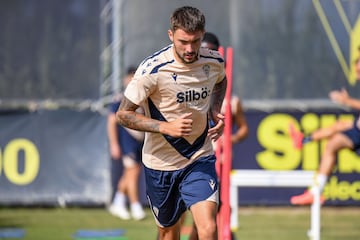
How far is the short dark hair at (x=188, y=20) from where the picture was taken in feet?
22.4

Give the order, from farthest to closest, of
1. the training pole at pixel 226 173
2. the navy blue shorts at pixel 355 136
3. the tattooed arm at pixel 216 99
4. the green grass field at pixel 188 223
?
1. the green grass field at pixel 188 223
2. the navy blue shorts at pixel 355 136
3. the training pole at pixel 226 173
4. the tattooed arm at pixel 216 99

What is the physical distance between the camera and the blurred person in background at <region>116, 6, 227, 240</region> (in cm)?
694

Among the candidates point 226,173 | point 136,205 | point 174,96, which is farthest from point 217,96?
point 136,205

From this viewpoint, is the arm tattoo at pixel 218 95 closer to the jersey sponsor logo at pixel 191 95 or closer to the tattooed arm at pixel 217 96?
the tattooed arm at pixel 217 96

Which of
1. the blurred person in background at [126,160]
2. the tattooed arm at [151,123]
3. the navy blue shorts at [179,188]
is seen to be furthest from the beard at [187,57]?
the blurred person in background at [126,160]

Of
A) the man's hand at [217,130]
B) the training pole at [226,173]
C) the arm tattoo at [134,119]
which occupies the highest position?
the arm tattoo at [134,119]

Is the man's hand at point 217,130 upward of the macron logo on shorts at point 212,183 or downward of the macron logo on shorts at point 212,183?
upward

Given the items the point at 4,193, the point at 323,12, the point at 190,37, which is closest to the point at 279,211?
the point at 323,12

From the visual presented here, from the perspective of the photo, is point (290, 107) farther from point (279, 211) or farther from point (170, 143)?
point (170, 143)

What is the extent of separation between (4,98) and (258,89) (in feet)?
12.5

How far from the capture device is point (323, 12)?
1417 cm

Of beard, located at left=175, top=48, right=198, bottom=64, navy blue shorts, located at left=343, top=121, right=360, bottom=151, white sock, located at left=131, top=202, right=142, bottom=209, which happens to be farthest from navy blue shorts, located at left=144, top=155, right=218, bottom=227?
white sock, located at left=131, top=202, right=142, bottom=209

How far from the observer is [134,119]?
23.2ft

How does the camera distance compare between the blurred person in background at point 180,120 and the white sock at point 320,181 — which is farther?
the white sock at point 320,181
